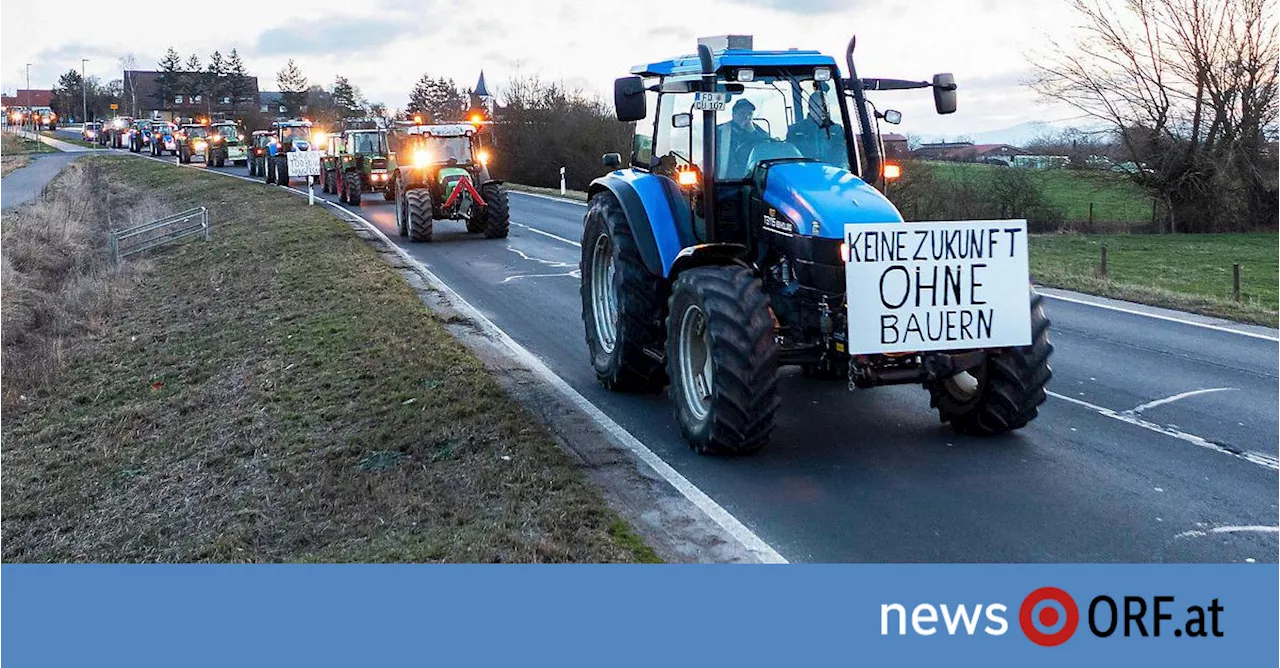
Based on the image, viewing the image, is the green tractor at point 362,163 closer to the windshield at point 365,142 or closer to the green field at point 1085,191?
the windshield at point 365,142

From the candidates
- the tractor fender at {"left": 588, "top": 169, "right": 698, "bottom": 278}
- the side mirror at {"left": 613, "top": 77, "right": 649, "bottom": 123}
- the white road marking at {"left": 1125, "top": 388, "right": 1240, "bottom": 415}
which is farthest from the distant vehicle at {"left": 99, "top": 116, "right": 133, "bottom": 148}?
the white road marking at {"left": 1125, "top": 388, "right": 1240, "bottom": 415}

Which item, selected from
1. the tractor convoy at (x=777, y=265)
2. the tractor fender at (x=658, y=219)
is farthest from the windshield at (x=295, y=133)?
the tractor fender at (x=658, y=219)

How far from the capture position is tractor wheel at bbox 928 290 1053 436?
7.38 metres

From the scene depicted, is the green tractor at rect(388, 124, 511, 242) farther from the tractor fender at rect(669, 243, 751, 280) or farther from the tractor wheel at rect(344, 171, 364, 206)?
the tractor fender at rect(669, 243, 751, 280)

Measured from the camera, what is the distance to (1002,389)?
748 cm

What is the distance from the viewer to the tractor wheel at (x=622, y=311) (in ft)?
29.3

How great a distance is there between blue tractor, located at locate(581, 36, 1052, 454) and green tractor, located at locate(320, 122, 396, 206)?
20.6m

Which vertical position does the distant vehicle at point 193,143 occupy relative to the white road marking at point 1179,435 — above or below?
above

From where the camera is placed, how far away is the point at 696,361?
7.72 m

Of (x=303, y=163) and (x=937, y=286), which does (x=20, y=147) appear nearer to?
(x=303, y=163)

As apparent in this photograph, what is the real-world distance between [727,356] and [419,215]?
602 inches

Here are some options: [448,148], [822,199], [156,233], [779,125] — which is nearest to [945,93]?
[779,125]

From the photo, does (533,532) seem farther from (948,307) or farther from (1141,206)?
(1141,206)
